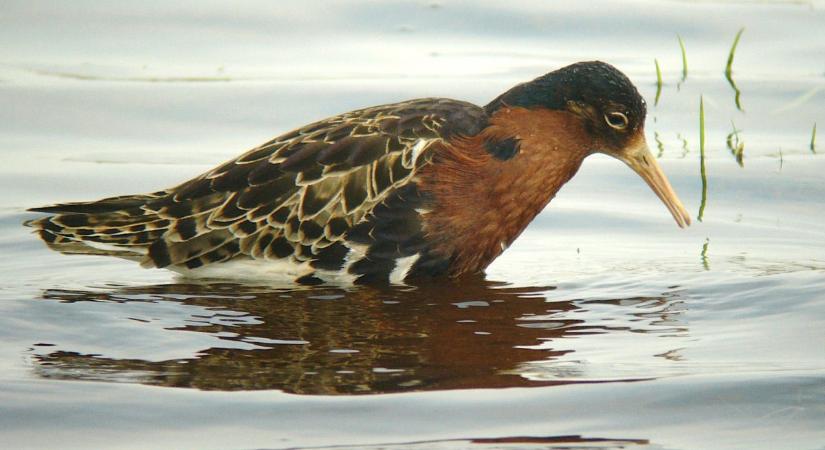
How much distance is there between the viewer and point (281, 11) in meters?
17.1

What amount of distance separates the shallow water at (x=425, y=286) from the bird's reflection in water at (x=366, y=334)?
0.9 inches

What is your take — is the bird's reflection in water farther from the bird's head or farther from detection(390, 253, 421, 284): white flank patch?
the bird's head

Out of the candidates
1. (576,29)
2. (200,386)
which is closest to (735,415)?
(200,386)

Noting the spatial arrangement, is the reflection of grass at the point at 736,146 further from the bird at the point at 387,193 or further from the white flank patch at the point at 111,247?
the white flank patch at the point at 111,247

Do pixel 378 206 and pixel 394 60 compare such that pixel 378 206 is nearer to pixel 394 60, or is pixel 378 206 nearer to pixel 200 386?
pixel 200 386

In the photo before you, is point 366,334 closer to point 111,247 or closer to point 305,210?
point 305,210

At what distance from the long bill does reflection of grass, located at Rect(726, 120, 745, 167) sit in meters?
2.70

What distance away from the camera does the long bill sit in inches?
395

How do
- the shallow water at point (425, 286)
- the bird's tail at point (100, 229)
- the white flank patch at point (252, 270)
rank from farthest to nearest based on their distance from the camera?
the bird's tail at point (100, 229), the white flank patch at point (252, 270), the shallow water at point (425, 286)

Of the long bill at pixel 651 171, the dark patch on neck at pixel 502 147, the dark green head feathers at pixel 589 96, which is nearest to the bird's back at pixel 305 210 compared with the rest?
the dark patch on neck at pixel 502 147

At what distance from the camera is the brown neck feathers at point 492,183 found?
31.1 feet

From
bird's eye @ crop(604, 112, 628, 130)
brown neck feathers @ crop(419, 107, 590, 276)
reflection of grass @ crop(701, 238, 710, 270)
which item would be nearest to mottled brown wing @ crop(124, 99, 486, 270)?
brown neck feathers @ crop(419, 107, 590, 276)

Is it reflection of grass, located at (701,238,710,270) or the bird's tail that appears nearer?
the bird's tail

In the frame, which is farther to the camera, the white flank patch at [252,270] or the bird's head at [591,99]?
the white flank patch at [252,270]
